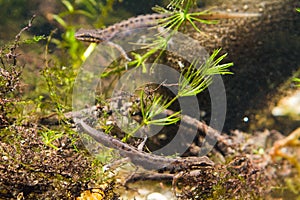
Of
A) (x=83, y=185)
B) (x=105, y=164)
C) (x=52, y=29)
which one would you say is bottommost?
(x=83, y=185)

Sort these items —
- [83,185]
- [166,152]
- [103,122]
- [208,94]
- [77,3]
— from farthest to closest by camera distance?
[77,3], [208,94], [166,152], [103,122], [83,185]

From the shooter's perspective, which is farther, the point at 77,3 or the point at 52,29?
the point at 77,3

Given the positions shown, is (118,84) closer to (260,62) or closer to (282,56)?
(260,62)

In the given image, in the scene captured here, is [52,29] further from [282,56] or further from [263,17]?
[282,56]

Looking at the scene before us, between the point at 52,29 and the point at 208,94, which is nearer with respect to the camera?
the point at 208,94

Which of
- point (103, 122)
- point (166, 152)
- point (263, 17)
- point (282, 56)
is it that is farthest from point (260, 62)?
point (103, 122)

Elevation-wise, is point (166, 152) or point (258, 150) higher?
point (258, 150)

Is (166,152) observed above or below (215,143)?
below

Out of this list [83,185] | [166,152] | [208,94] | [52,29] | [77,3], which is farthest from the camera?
[77,3]

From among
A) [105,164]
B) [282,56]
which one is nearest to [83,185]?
[105,164]
